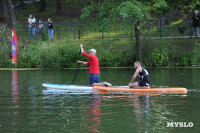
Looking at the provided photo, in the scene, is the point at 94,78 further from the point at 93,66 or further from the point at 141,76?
the point at 141,76

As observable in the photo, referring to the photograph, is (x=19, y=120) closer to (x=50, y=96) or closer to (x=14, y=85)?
(x=50, y=96)

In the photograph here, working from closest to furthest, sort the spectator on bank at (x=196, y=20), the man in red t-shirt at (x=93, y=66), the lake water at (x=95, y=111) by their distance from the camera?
the lake water at (x=95, y=111) → the man in red t-shirt at (x=93, y=66) → the spectator on bank at (x=196, y=20)

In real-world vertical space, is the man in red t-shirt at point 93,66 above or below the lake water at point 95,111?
above

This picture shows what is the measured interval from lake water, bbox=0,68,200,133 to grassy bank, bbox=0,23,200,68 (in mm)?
11766

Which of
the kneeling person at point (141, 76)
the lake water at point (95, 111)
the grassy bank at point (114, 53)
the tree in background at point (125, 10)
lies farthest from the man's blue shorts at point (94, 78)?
the grassy bank at point (114, 53)

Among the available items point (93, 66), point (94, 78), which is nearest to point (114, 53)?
point (94, 78)

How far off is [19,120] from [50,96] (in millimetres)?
4979

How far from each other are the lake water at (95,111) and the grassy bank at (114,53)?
11766 millimetres

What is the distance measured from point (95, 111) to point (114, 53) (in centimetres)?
1936

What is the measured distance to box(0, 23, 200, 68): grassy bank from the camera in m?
32.8

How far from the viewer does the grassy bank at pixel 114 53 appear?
32.8 m

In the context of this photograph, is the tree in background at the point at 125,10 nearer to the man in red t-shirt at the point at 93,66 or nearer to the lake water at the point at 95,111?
the lake water at the point at 95,111

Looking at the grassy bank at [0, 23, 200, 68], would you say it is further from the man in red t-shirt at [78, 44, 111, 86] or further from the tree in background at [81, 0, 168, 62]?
the man in red t-shirt at [78, 44, 111, 86]

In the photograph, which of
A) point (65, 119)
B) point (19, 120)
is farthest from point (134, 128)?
point (19, 120)
